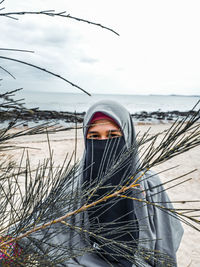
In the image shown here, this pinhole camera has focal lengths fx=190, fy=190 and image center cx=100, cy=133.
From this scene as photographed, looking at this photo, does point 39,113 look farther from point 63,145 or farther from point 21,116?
point 63,145

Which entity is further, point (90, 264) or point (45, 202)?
point (90, 264)

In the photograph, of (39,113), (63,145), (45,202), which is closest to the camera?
(39,113)

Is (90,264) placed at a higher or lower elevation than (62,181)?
lower

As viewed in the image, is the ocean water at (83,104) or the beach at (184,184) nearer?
the beach at (184,184)

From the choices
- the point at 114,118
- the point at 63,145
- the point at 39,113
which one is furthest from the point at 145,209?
the point at 63,145

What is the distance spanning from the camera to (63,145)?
37.8 ft

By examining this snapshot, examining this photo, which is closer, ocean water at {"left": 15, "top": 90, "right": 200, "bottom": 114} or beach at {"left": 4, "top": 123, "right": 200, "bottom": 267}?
beach at {"left": 4, "top": 123, "right": 200, "bottom": 267}

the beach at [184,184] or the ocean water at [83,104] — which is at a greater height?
the ocean water at [83,104]

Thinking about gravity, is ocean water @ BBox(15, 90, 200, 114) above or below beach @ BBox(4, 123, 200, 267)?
above

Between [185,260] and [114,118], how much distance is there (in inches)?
118

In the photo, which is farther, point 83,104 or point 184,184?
point 83,104

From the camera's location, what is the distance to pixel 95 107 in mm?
2029

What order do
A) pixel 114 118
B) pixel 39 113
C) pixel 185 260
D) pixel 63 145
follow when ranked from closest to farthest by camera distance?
pixel 39 113 → pixel 114 118 → pixel 185 260 → pixel 63 145

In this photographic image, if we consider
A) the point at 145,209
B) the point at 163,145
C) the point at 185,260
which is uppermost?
the point at 163,145
